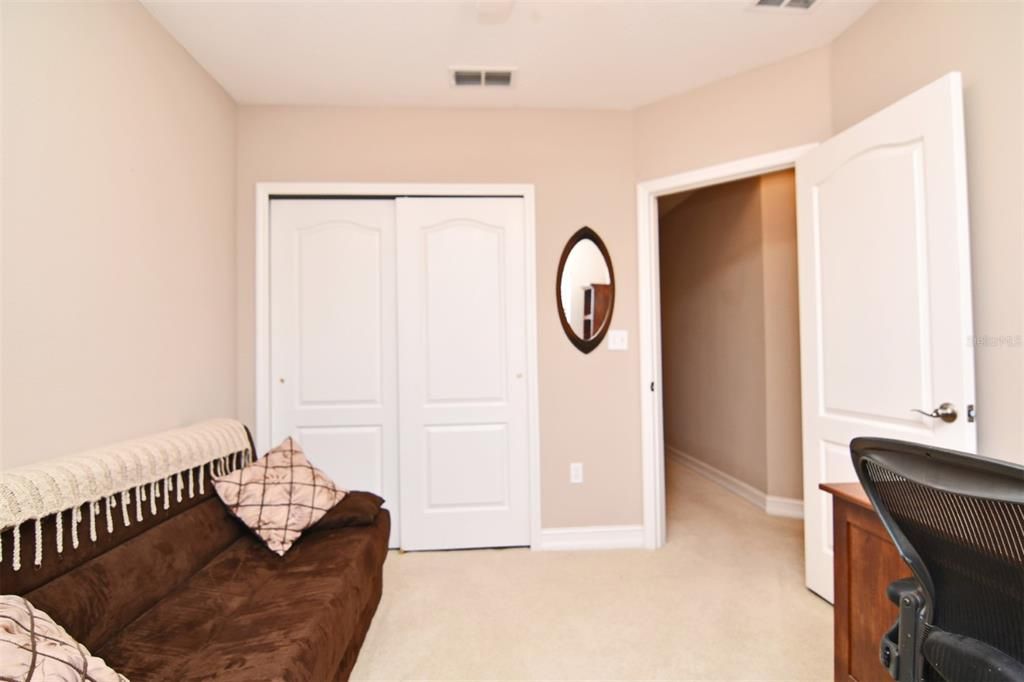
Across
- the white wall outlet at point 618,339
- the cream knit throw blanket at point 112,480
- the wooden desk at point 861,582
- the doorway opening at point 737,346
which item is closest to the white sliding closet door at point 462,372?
the white wall outlet at point 618,339

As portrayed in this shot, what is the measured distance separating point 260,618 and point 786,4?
297cm

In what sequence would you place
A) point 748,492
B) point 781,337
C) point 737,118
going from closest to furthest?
point 737,118, point 781,337, point 748,492

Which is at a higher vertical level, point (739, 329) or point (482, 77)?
point (482, 77)

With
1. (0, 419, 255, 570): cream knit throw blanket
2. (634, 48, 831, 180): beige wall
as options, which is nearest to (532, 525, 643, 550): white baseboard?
(0, 419, 255, 570): cream knit throw blanket

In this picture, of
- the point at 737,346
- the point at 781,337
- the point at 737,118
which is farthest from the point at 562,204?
the point at 737,346

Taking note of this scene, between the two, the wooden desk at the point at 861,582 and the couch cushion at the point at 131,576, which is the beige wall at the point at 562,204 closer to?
the wooden desk at the point at 861,582

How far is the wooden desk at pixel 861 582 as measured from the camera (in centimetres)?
132

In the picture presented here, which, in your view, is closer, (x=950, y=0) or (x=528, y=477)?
(x=950, y=0)

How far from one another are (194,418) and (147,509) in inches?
32.5

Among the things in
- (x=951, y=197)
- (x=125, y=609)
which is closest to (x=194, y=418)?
(x=125, y=609)

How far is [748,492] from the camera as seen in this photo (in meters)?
3.72

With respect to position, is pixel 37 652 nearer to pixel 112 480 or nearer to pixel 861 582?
pixel 112 480

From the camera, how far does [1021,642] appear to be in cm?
82

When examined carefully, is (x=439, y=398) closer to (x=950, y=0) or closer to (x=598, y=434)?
(x=598, y=434)
